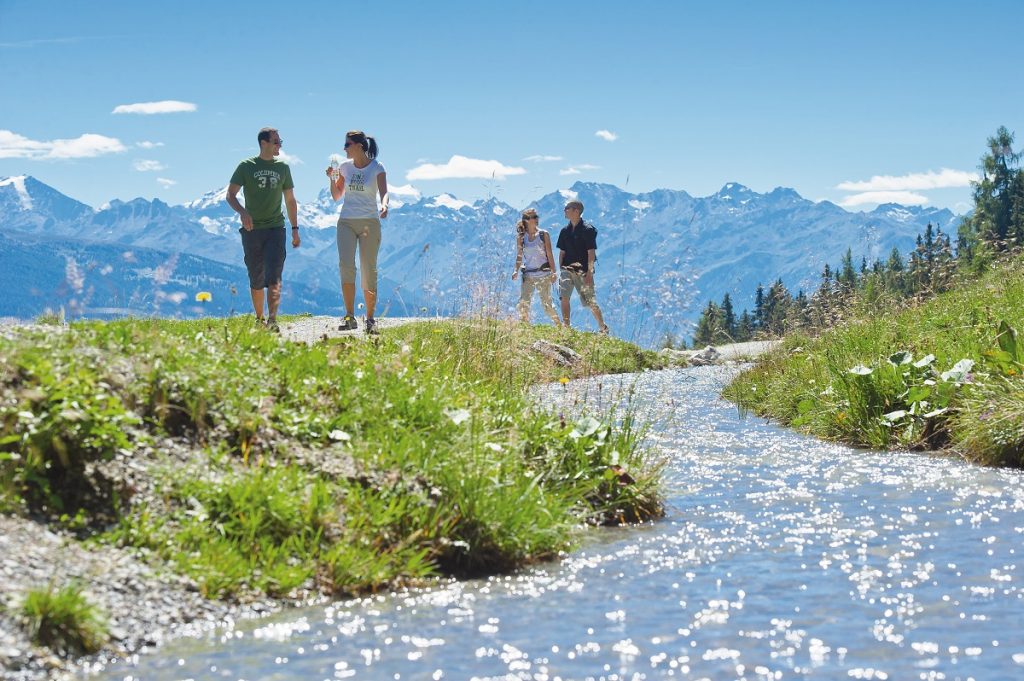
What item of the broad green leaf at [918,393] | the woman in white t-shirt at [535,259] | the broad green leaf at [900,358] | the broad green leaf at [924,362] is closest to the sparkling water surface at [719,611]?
the broad green leaf at [918,393]

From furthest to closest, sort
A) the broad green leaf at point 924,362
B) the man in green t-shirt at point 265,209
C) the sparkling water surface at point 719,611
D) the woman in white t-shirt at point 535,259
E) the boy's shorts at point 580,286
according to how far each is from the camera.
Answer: the woman in white t-shirt at point 535,259 → the boy's shorts at point 580,286 → the man in green t-shirt at point 265,209 → the broad green leaf at point 924,362 → the sparkling water surface at point 719,611

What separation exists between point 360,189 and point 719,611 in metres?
12.1

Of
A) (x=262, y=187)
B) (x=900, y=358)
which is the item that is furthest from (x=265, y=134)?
(x=900, y=358)

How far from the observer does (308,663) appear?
4793mm

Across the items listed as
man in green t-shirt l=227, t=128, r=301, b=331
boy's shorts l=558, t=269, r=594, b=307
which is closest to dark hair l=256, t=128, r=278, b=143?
man in green t-shirt l=227, t=128, r=301, b=331

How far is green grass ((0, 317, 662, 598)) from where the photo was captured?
236 inches

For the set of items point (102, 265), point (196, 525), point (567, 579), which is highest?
point (102, 265)

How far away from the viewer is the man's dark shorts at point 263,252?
1534 centimetres

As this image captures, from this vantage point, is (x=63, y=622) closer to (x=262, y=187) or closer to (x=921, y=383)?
(x=921, y=383)

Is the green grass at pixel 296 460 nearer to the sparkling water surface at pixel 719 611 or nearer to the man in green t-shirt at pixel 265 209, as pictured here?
the sparkling water surface at pixel 719 611

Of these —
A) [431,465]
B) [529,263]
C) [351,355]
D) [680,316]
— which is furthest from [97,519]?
[529,263]

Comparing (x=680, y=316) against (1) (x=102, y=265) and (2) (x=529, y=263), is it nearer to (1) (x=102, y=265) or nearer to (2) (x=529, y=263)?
(1) (x=102, y=265)

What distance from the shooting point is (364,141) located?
16.4m

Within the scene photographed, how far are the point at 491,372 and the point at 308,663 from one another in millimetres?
6414
